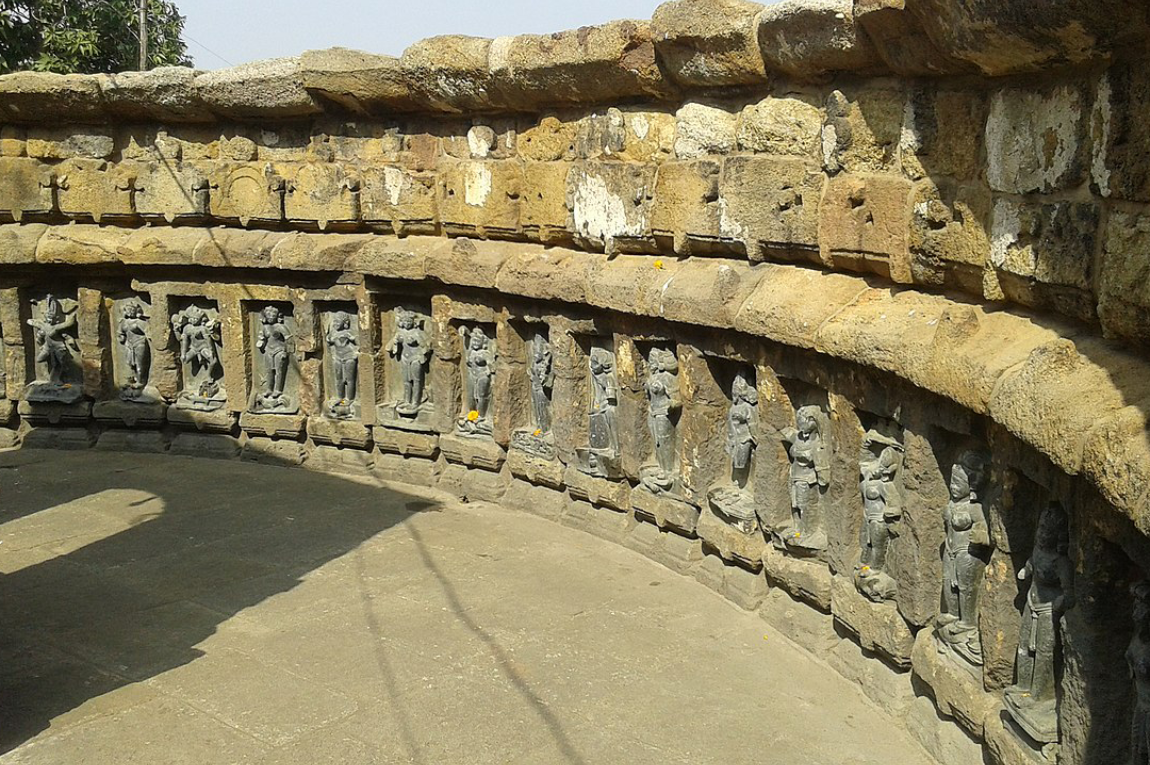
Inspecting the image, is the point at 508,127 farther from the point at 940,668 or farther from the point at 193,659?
the point at 940,668

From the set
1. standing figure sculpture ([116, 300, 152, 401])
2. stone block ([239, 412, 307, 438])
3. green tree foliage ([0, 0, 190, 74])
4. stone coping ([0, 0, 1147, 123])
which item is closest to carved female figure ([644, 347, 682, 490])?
stone coping ([0, 0, 1147, 123])

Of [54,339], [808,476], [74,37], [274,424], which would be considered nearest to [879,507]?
[808,476]

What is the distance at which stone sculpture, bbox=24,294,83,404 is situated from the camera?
883cm

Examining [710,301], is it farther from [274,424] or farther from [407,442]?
[274,424]

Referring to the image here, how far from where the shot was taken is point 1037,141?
3609 mm

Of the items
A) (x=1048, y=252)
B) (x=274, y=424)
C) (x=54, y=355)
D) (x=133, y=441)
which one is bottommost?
(x=133, y=441)

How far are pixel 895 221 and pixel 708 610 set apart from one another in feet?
6.39

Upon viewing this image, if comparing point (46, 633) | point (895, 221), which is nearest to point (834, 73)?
point (895, 221)

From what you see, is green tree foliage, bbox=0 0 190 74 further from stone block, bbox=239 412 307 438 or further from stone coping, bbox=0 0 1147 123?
stone block, bbox=239 412 307 438

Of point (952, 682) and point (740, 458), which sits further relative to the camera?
point (740, 458)

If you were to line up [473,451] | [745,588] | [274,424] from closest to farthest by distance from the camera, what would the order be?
1. [745,588]
2. [473,451]
3. [274,424]

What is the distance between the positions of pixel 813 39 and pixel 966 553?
204cm

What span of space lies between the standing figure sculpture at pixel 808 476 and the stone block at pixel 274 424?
4.28 m

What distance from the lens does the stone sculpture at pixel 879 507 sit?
4.49m
